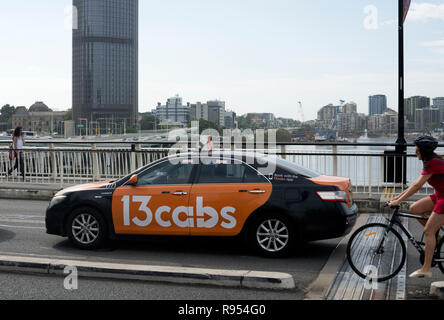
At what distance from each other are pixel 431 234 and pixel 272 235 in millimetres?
2336

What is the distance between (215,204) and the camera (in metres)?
8.19

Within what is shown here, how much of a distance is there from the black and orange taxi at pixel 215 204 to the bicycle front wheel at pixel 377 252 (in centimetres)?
110

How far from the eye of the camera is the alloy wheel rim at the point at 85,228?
8.70m

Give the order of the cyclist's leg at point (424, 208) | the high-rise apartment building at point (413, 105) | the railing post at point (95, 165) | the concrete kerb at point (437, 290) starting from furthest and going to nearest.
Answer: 1. the high-rise apartment building at point (413, 105)
2. the railing post at point (95, 165)
3. the cyclist's leg at point (424, 208)
4. the concrete kerb at point (437, 290)

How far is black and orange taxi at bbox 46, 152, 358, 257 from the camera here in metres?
7.99

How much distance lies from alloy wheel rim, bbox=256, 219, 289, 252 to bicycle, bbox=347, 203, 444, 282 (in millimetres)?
1339

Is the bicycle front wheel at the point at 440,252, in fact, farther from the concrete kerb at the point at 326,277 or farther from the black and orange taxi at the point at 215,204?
the black and orange taxi at the point at 215,204

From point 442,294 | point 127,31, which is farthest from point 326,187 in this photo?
point 127,31

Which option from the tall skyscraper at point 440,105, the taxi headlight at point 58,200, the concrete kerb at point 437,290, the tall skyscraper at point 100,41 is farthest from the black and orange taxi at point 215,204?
the tall skyscraper at point 100,41

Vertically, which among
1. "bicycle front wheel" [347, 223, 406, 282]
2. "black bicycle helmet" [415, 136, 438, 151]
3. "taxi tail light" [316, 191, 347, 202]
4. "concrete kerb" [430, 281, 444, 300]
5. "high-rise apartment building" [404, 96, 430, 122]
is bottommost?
"concrete kerb" [430, 281, 444, 300]

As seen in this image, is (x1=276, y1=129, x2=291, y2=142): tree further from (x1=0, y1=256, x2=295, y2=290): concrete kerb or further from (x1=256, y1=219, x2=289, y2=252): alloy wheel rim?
(x1=0, y1=256, x2=295, y2=290): concrete kerb

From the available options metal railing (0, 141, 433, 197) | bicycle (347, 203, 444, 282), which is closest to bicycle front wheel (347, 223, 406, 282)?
bicycle (347, 203, 444, 282)

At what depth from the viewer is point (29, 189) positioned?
15844 mm
